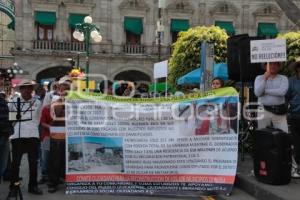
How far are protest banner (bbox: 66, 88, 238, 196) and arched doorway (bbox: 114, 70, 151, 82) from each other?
32132 mm

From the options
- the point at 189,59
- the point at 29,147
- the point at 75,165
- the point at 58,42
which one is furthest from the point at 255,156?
the point at 58,42

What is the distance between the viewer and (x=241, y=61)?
10281 mm

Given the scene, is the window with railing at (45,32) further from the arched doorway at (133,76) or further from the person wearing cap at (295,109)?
the person wearing cap at (295,109)

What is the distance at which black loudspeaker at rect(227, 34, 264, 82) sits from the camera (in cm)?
1021

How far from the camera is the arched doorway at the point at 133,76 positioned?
134 ft

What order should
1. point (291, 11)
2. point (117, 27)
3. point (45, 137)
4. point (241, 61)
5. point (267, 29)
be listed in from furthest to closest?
1. point (267, 29)
2. point (117, 27)
3. point (291, 11)
4. point (241, 61)
5. point (45, 137)

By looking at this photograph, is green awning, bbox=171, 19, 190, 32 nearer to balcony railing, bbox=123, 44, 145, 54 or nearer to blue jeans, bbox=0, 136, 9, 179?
balcony railing, bbox=123, 44, 145, 54

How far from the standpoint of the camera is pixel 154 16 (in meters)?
40.7

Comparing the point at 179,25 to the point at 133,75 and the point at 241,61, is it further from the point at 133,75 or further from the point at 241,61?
the point at 241,61

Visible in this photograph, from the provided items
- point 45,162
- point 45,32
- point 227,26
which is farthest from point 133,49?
point 45,162

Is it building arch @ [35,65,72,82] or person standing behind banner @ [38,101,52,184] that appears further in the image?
building arch @ [35,65,72,82]

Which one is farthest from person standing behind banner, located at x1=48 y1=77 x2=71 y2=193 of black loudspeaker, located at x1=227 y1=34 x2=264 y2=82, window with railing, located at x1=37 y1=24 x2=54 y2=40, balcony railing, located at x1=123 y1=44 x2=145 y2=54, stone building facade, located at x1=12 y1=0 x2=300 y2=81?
balcony railing, located at x1=123 y1=44 x2=145 y2=54

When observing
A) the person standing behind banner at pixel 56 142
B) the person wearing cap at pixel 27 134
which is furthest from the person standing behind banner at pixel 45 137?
the person wearing cap at pixel 27 134

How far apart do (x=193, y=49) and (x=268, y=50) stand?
14727 mm
